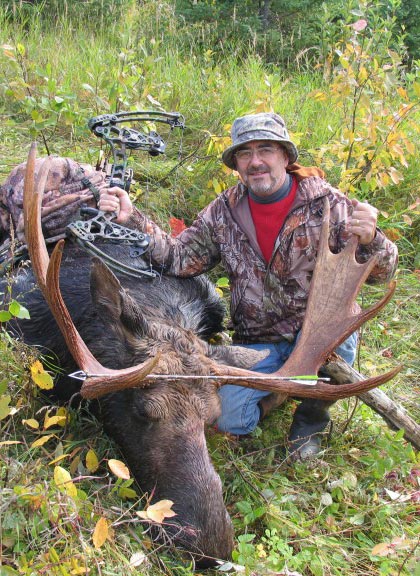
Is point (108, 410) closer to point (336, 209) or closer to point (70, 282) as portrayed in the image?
point (70, 282)

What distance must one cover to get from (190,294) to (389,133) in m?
2.58

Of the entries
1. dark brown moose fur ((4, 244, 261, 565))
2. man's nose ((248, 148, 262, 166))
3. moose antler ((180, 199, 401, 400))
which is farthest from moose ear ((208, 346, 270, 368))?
man's nose ((248, 148, 262, 166))

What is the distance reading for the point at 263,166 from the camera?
4.23m

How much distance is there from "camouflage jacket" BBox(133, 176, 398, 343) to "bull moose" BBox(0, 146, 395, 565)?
359mm

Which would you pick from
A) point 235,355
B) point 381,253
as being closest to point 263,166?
point 381,253

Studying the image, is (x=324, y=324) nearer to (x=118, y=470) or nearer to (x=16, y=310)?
(x=118, y=470)

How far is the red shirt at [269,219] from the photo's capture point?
433 cm

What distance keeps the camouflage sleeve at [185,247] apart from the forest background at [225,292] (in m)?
0.93

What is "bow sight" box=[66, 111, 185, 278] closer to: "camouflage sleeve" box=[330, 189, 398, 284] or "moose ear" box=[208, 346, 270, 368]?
"moose ear" box=[208, 346, 270, 368]

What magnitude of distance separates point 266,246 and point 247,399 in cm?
101

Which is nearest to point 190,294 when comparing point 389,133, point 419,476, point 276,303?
point 276,303

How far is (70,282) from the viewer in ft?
13.2

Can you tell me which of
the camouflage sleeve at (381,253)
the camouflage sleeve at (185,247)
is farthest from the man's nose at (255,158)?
the camouflage sleeve at (381,253)

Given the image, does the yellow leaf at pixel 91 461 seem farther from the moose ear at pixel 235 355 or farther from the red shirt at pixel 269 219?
the red shirt at pixel 269 219
